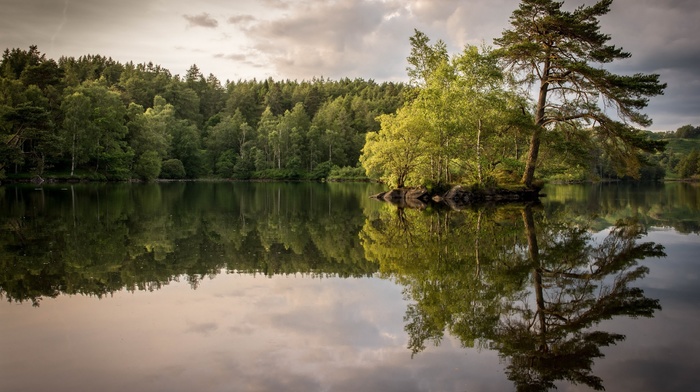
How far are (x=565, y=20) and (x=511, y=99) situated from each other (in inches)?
272

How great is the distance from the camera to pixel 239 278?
12.0 metres

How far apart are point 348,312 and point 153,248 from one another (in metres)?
9.33

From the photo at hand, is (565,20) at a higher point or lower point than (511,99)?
higher

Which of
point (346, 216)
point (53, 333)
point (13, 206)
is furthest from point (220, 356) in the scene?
point (13, 206)

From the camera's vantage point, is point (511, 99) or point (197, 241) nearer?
point (197, 241)

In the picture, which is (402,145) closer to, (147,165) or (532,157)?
(532,157)

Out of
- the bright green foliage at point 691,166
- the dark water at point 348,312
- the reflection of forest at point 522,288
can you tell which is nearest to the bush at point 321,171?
the reflection of forest at point 522,288

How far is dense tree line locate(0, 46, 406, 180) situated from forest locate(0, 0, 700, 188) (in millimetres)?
288

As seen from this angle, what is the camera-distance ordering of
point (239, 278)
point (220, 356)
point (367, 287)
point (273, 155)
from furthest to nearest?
point (273, 155) → point (239, 278) → point (367, 287) → point (220, 356)

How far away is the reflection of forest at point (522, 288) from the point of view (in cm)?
709

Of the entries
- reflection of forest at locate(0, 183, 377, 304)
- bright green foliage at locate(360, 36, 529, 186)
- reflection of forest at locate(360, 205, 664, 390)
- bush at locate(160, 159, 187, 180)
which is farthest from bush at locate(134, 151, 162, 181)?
reflection of forest at locate(360, 205, 664, 390)

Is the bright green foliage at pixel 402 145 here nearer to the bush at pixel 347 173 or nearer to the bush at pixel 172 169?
the bush at pixel 347 173

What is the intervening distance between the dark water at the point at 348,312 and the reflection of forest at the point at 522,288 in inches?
1.9

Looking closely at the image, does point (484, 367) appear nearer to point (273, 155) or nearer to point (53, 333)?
point (53, 333)
